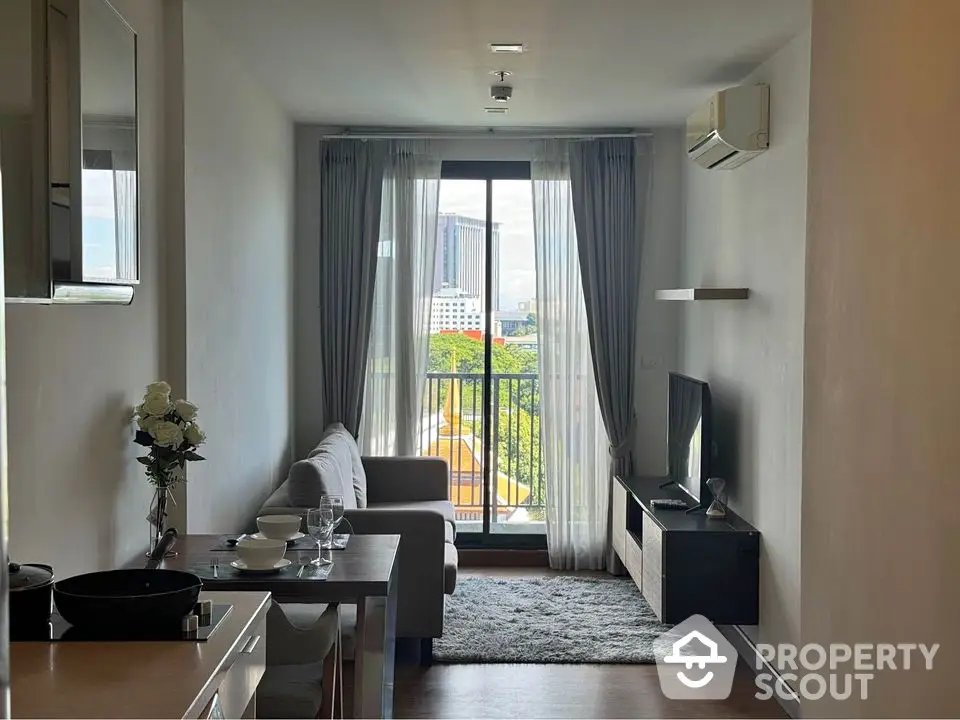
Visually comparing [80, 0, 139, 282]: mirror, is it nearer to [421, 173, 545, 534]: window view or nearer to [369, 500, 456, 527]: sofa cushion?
[369, 500, 456, 527]: sofa cushion

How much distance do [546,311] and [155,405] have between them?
339 centimetres

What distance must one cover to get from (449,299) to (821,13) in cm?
460

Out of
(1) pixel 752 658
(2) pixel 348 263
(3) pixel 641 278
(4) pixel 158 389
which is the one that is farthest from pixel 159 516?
(3) pixel 641 278

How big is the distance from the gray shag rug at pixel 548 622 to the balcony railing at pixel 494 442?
682 millimetres

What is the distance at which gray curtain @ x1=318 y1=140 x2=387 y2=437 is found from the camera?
592cm

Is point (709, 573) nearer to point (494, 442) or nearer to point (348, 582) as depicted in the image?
point (348, 582)

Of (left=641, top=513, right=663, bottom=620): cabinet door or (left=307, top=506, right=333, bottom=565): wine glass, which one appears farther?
(left=641, top=513, right=663, bottom=620): cabinet door

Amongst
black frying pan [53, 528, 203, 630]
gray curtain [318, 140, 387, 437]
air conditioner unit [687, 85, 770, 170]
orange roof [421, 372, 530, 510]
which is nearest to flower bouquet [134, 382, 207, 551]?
black frying pan [53, 528, 203, 630]

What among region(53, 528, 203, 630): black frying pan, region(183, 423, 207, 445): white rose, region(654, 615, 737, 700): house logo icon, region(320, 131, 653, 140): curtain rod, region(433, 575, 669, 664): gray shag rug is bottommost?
region(654, 615, 737, 700): house logo icon

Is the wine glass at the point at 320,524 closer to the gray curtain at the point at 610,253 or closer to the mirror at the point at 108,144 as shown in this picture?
the mirror at the point at 108,144

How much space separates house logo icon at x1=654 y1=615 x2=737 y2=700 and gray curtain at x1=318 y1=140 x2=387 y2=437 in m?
2.29

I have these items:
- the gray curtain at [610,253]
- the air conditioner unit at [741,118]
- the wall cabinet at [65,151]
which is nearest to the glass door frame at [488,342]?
the gray curtain at [610,253]

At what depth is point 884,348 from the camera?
1.33 m

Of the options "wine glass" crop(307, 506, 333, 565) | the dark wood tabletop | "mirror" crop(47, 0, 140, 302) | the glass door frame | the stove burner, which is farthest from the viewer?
the glass door frame
